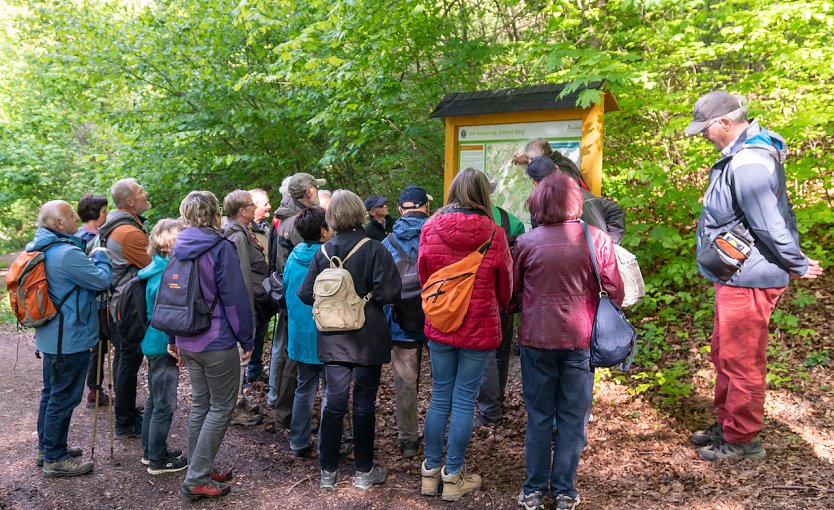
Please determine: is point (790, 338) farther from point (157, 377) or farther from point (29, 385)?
point (29, 385)

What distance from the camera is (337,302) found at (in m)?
3.60

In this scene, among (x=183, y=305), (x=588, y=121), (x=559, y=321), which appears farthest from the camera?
(x=588, y=121)

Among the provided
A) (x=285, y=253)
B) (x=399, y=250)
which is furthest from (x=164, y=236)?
(x=399, y=250)

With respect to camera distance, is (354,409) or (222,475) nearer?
(354,409)

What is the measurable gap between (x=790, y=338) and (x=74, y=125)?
63.1 ft

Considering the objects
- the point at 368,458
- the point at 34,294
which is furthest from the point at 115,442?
the point at 368,458

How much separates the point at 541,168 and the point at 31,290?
366cm

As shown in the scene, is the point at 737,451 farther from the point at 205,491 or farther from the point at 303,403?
the point at 205,491

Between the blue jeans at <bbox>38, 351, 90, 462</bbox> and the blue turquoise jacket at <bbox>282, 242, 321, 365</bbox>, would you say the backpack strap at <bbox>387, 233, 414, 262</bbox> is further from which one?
the blue jeans at <bbox>38, 351, 90, 462</bbox>

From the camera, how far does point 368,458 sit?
3816mm

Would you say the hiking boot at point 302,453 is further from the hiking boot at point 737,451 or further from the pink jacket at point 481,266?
the hiking boot at point 737,451

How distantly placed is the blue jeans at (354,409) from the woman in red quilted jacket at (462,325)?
41 cm

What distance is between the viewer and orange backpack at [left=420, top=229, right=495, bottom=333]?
3.42 meters

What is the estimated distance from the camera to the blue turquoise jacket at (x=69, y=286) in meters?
3.95
